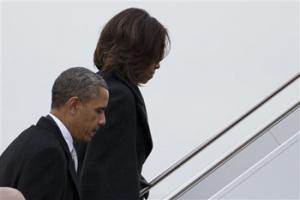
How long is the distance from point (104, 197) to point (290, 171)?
1264 mm

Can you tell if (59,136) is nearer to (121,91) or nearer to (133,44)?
(121,91)

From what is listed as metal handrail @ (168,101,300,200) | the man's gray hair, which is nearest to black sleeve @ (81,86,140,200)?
the man's gray hair

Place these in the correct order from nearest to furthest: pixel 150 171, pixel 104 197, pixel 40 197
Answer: pixel 40 197
pixel 104 197
pixel 150 171

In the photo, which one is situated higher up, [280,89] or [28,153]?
[28,153]

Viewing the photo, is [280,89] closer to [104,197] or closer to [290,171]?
[290,171]

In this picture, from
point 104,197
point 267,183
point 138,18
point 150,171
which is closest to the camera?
point 104,197

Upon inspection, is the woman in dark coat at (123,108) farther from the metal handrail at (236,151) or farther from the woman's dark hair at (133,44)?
the metal handrail at (236,151)

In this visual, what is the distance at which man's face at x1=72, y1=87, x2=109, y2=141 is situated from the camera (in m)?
2.17

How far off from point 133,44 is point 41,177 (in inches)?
22.8

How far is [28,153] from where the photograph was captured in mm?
2062

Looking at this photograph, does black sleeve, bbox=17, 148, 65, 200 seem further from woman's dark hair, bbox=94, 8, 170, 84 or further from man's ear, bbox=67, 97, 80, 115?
woman's dark hair, bbox=94, 8, 170, 84

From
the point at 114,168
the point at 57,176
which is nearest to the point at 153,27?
the point at 114,168

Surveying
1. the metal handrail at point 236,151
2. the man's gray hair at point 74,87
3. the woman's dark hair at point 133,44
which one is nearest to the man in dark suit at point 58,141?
the man's gray hair at point 74,87

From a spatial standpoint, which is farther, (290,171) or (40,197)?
(290,171)
